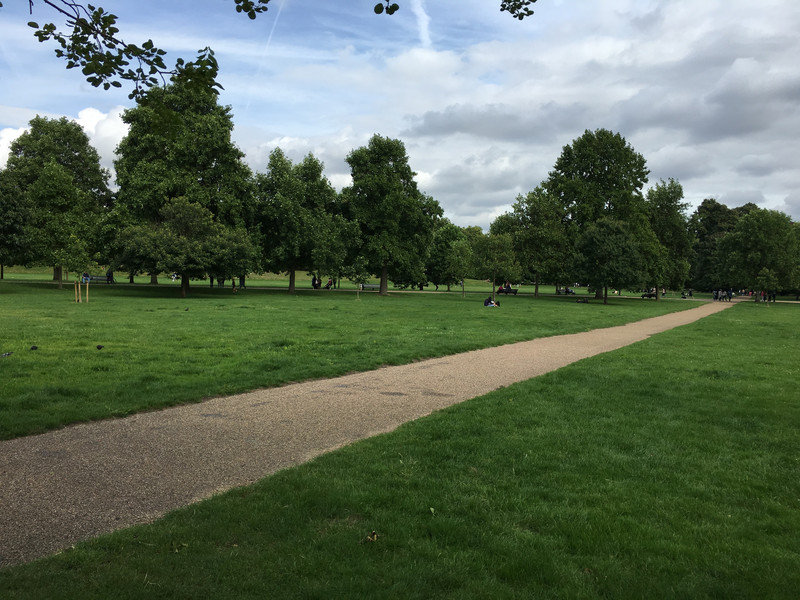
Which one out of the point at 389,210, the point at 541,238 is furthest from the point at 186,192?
the point at 541,238

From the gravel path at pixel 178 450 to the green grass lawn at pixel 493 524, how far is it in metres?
0.39

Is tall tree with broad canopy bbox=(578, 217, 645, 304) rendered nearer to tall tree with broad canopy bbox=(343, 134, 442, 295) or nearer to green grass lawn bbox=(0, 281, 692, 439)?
tall tree with broad canopy bbox=(343, 134, 442, 295)

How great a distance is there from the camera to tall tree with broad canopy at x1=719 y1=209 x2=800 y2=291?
4797 centimetres

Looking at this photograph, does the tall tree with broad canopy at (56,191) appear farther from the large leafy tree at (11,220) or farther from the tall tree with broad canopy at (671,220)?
the tall tree with broad canopy at (671,220)

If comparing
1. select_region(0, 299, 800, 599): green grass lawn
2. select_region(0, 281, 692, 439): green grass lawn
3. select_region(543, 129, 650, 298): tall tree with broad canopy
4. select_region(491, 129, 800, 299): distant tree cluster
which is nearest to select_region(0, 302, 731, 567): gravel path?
select_region(0, 299, 800, 599): green grass lawn

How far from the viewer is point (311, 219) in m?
42.1

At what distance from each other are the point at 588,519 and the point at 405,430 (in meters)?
2.60

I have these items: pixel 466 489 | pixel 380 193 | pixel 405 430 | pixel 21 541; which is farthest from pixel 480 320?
pixel 380 193

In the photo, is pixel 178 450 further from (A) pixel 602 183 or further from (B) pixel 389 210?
(A) pixel 602 183

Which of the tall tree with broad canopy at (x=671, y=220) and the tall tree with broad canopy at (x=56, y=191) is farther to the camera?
the tall tree with broad canopy at (x=671, y=220)

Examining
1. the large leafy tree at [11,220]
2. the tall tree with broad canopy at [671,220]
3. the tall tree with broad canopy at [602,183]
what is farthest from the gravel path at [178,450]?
the tall tree with broad canopy at [671,220]

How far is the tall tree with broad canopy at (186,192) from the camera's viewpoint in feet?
111

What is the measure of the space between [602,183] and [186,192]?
36.1 metres

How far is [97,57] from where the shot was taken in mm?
5176
